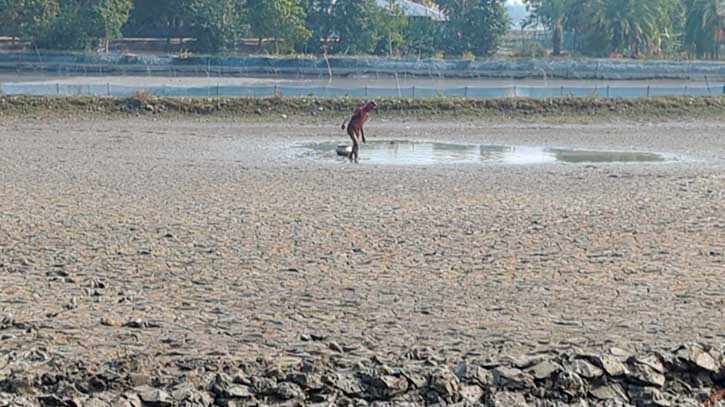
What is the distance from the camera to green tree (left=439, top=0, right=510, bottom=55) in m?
66.5

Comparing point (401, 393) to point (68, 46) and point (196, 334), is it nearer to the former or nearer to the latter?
point (196, 334)

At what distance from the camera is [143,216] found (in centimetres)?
1492

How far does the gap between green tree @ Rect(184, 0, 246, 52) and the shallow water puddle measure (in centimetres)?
3435

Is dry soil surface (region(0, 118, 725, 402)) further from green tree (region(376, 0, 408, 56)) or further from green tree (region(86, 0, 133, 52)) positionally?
green tree (region(376, 0, 408, 56))

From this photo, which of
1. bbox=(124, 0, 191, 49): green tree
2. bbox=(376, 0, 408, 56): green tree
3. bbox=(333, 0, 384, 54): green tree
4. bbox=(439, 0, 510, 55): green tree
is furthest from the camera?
bbox=(439, 0, 510, 55): green tree

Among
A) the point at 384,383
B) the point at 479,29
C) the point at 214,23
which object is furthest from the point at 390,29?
the point at 384,383

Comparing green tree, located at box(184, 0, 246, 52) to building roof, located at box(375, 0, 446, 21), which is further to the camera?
building roof, located at box(375, 0, 446, 21)

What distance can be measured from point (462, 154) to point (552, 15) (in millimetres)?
58146

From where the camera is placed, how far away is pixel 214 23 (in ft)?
198

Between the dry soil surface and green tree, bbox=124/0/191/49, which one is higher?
green tree, bbox=124/0/191/49

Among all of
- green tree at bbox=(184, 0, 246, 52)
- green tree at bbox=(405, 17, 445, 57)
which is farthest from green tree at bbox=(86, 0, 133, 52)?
green tree at bbox=(405, 17, 445, 57)

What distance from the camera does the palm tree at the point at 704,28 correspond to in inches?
2689

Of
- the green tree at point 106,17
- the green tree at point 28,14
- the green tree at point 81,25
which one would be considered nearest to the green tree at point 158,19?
the green tree at point 106,17

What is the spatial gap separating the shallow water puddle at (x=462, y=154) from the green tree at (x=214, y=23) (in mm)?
34347
